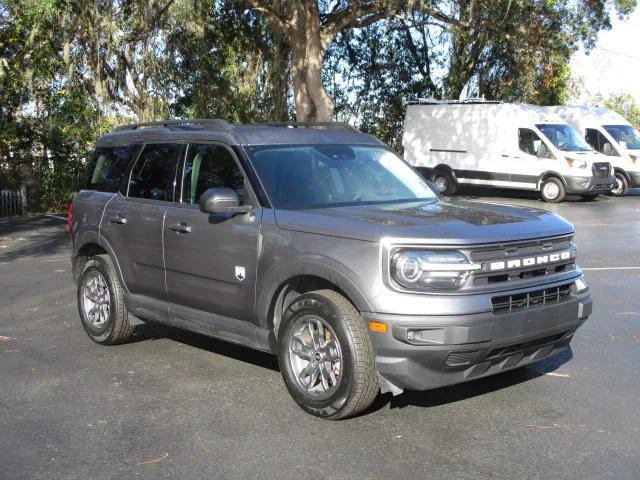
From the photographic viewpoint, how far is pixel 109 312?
7.27 metres

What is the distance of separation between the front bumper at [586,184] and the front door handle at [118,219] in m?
17.5

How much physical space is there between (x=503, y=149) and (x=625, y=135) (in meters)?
4.61

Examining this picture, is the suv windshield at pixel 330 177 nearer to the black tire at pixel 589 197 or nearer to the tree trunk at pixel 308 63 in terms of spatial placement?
the tree trunk at pixel 308 63

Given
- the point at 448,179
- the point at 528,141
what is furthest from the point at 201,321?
the point at 448,179

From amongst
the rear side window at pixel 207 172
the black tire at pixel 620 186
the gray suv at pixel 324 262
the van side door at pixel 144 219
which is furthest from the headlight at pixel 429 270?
the black tire at pixel 620 186

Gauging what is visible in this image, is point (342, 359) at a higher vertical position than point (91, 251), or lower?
lower

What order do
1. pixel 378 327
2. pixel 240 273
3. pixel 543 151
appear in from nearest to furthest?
pixel 378 327, pixel 240 273, pixel 543 151

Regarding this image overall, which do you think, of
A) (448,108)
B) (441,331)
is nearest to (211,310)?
(441,331)

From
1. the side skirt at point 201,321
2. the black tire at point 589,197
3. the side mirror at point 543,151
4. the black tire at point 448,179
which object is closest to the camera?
the side skirt at point 201,321

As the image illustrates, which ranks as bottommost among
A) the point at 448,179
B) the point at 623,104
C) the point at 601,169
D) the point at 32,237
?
the point at 32,237

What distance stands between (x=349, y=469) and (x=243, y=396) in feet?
4.86

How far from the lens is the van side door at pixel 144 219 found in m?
6.71

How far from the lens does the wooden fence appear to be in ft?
72.3

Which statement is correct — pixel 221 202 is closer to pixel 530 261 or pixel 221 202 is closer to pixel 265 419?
pixel 265 419
